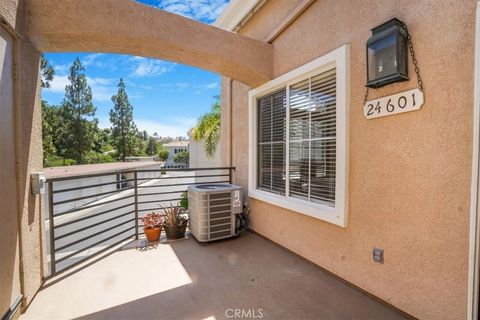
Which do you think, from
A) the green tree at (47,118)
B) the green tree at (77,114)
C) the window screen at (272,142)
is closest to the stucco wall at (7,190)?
the window screen at (272,142)

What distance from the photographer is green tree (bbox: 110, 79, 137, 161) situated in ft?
83.6

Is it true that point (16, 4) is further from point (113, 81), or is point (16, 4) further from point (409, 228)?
point (113, 81)

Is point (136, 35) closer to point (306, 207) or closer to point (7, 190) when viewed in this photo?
point (7, 190)

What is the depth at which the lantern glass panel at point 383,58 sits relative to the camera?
200cm

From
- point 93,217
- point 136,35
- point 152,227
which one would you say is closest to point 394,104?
point 136,35

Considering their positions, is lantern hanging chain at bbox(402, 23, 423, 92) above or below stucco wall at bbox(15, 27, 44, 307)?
above

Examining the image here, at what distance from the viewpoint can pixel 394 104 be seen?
2.12m

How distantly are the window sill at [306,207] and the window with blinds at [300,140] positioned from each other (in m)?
0.08

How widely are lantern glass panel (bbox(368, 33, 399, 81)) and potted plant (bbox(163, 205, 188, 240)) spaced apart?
3.45 meters

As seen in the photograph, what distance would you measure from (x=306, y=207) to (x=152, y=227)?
2.51 meters

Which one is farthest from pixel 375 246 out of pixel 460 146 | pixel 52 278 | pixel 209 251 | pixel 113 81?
pixel 113 81

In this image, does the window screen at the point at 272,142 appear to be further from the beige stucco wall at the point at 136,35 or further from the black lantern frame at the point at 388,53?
the black lantern frame at the point at 388,53

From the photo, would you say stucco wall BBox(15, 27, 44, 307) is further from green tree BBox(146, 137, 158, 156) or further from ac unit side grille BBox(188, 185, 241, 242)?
green tree BBox(146, 137, 158, 156)

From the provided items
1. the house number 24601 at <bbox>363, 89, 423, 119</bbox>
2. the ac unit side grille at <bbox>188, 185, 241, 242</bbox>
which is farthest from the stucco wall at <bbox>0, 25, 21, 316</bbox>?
the house number 24601 at <bbox>363, 89, 423, 119</bbox>
